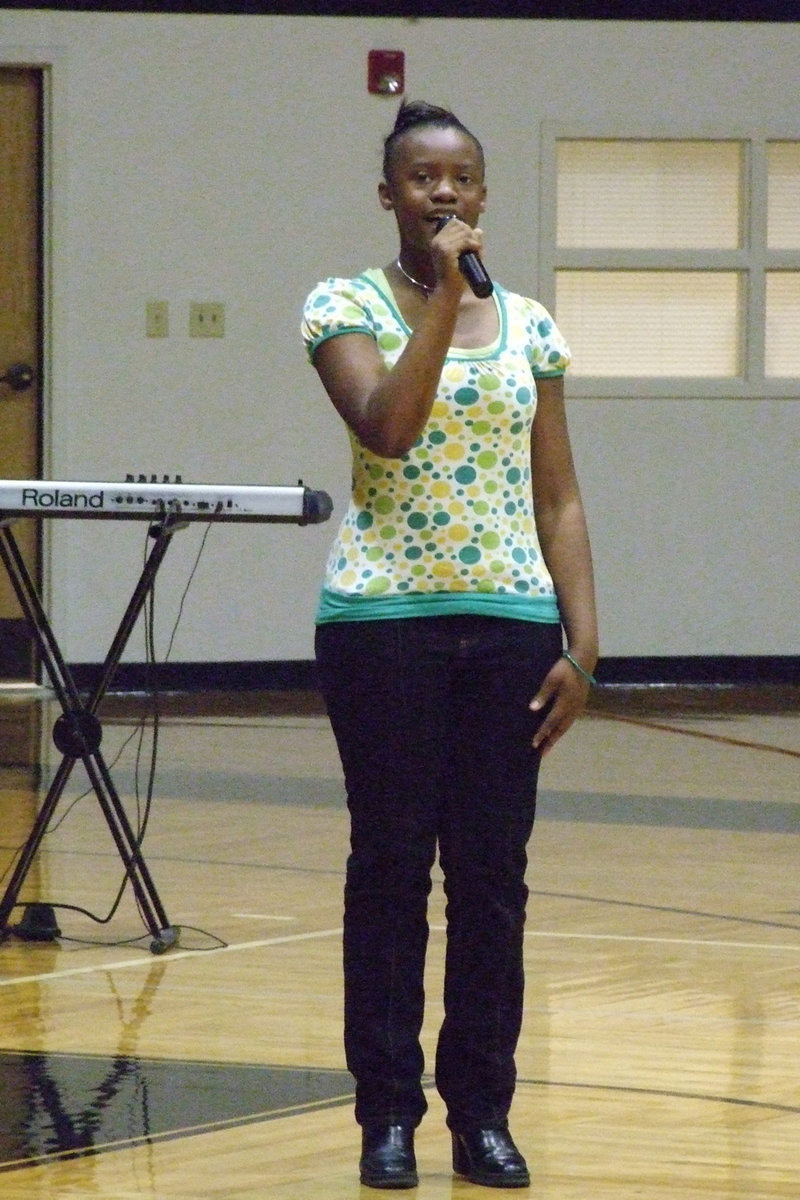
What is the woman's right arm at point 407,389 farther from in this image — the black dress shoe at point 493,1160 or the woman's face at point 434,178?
the black dress shoe at point 493,1160

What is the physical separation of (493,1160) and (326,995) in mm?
1263

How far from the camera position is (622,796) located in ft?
22.6

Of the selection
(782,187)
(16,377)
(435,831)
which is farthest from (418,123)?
(782,187)

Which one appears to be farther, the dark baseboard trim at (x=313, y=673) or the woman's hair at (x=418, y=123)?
the dark baseboard trim at (x=313, y=673)

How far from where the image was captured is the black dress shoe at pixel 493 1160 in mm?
2852

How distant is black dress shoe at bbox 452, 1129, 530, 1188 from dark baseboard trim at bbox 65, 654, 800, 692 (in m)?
6.74

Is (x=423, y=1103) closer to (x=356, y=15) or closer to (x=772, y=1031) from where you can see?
(x=772, y=1031)

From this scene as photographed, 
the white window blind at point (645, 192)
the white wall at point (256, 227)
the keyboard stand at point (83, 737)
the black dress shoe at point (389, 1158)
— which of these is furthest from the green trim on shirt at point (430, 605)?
the white window blind at point (645, 192)

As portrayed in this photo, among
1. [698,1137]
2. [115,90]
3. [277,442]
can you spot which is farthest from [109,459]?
[698,1137]

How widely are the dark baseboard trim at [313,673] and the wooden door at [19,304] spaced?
12.4 inches

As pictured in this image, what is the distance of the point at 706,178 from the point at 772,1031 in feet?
21.9

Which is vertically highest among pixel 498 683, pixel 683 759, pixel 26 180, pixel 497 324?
pixel 26 180

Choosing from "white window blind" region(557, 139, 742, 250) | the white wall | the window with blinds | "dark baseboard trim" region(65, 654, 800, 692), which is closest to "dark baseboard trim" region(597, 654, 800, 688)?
"dark baseboard trim" region(65, 654, 800, 692)

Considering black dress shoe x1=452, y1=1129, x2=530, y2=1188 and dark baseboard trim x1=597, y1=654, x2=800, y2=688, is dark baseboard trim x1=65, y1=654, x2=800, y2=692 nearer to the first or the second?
dark baseboard trim x1=597, y1=654, x2=800, y2=688
